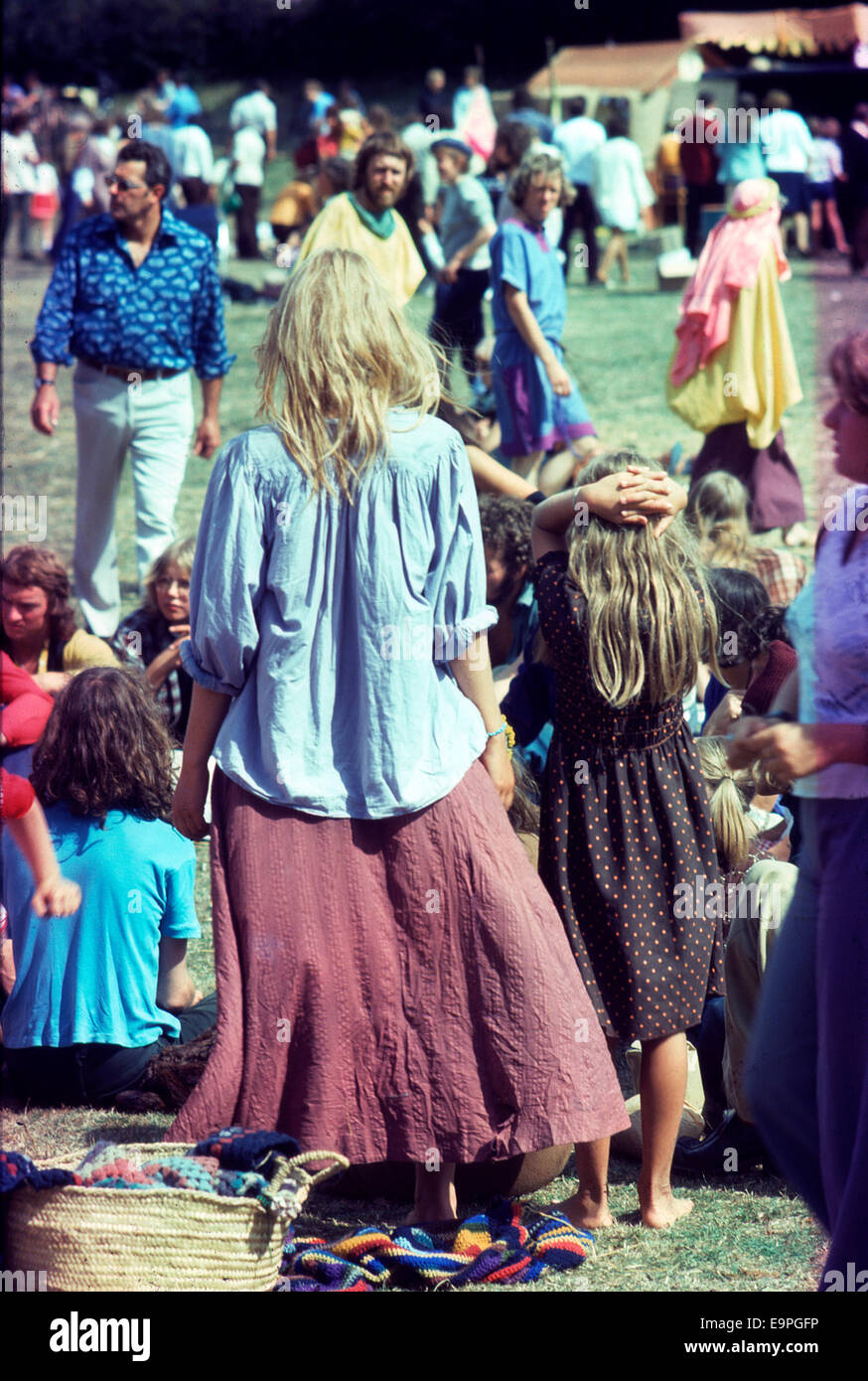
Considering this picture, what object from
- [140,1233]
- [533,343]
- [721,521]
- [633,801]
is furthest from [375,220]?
[140,1233]

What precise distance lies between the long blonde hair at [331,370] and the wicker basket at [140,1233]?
120 cm

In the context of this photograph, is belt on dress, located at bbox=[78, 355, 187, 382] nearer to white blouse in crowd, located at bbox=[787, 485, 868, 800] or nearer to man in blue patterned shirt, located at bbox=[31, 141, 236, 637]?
man in blue patterned shirt, located at bbox=[31, 141, 236, 637]

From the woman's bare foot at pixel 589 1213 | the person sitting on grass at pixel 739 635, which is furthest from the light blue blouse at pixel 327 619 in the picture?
the person sitting on grass at pixel 739 635

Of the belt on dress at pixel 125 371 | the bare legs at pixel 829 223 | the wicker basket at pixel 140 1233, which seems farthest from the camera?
the bare legs at pixel 829 223

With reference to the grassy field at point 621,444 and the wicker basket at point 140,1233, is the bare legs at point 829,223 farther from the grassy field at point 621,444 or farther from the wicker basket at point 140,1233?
the wicker basket at point 140,1233

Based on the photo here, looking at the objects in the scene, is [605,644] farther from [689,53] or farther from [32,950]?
[689,53]

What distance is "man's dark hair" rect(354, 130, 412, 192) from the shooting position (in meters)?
7.64

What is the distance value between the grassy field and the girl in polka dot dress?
13 cm

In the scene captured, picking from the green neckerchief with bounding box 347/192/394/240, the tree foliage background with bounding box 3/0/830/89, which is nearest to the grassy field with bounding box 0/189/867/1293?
the green neckerchief with bounding box 347/192/394/240

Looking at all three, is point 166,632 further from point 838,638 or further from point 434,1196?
point 838,638

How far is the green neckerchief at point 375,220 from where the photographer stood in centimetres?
780

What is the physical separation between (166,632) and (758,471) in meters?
3.79
